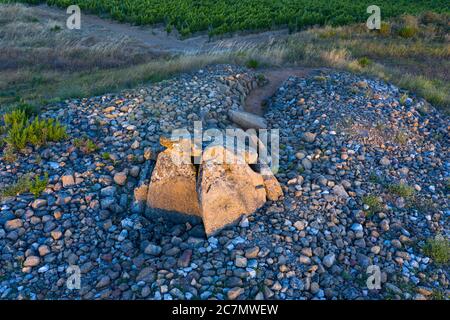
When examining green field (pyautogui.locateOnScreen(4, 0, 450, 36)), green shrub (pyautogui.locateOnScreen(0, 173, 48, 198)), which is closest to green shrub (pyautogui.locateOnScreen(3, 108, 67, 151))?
green shrub (pyautogui.locateOnScreen(0, 173, 48, 198))

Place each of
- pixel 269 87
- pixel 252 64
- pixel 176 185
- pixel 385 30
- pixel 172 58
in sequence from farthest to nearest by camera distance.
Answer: pixel 385 30, pixel 172 58, pixel 252 64, pixel 269 87, pixel 176 185

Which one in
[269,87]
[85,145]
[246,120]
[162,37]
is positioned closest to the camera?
[85,145]

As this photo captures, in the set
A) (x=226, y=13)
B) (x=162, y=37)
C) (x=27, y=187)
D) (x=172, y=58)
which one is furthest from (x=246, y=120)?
(x=226, y=13)

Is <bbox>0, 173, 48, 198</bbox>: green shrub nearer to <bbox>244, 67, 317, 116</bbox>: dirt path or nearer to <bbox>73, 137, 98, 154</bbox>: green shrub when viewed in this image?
<bbox>73, 137, 98, 154</bbox>: green shrub

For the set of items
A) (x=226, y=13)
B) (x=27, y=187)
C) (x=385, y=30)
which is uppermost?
(x=226, y=13)

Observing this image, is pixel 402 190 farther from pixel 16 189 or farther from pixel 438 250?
pixel 16 189

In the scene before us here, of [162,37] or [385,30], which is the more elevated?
[385,30]

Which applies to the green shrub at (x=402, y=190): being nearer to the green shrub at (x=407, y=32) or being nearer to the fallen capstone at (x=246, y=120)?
the fallen capstone at (x=246, y=120)

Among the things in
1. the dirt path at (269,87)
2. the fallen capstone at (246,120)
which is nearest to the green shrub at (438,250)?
the fallen capstone at (246,120)
